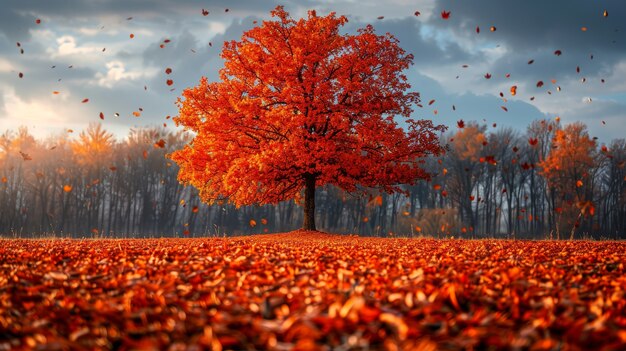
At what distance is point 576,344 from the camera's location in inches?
135

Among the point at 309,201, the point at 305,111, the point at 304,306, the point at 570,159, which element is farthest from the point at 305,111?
the point at 570,159

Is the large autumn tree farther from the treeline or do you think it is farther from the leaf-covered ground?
the treeline

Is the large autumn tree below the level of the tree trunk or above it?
above

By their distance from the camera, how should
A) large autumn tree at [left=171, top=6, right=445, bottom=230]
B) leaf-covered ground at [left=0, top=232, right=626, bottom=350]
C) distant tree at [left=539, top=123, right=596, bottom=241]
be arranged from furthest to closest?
distant tree at [left=539, top=123, right=596, bottom=241]
large autumn tree at [left=171, top=6, right=445, bottom=230]
leaf-covered ground at [left=0, top=232, right=626, bottom=350]

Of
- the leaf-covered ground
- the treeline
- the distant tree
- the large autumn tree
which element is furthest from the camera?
the treeline

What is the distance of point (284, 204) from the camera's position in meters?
48.8

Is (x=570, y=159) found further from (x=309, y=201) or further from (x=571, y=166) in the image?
(x=309, y=201)

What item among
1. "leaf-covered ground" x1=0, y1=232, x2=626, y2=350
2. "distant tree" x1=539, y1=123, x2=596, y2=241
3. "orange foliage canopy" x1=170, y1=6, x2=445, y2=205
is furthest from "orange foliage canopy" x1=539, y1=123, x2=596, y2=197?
"leaf-covered ground" x1=0, y1=232, x2=626, y2=350

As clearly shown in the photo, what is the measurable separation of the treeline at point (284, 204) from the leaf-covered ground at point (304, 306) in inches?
1274

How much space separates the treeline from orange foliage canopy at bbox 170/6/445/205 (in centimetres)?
1917

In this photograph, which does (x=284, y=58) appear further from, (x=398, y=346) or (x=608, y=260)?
(x=398, y=346)

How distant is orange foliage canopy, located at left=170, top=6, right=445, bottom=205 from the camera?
60.3 ft

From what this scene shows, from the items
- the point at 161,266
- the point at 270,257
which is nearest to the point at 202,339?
the point at 161,266

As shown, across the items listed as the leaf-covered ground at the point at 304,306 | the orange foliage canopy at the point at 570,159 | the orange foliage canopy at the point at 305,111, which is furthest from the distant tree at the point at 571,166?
the leaf-covered ground at the point at 304,306
